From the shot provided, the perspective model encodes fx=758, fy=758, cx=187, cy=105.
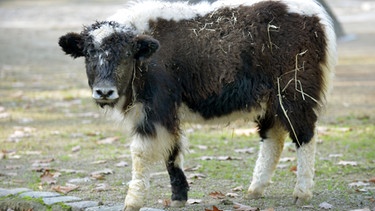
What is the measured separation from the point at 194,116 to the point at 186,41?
825 millimetres

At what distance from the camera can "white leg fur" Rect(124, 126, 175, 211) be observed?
7.73 metres

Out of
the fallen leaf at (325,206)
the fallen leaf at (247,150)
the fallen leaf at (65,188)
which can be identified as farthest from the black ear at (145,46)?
the fallen leaf at (247,150)

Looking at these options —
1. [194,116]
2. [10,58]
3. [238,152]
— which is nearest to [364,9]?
[10,58]

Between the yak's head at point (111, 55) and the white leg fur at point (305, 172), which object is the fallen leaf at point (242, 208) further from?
the yak's head at point (111, 55)

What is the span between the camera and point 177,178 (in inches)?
329

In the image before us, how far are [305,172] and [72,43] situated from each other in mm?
2846

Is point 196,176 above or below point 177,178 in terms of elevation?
below

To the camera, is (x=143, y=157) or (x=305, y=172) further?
(x=305, y=172)

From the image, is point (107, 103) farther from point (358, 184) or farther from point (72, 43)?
point (358, 184)

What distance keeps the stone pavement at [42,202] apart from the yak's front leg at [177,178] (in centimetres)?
65

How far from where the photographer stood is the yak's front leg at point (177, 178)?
8273 mm

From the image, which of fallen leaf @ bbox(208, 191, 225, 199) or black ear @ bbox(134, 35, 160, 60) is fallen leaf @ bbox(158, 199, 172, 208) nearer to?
fallen leaf @ bbox(208, 191, 225, 199)

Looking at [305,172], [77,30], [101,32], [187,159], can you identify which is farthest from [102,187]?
[77,30]

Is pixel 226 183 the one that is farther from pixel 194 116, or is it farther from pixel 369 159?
pixel 369 159
